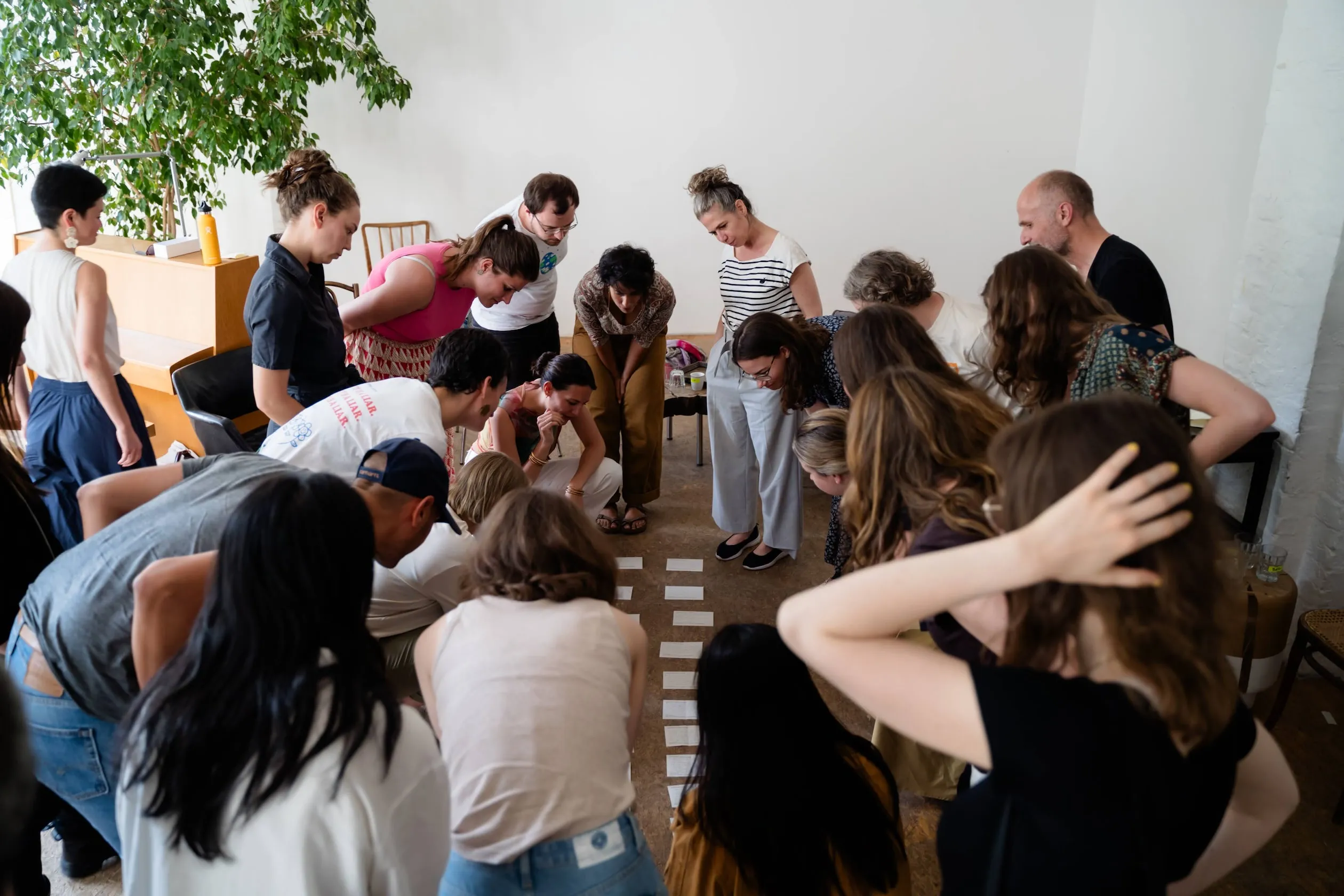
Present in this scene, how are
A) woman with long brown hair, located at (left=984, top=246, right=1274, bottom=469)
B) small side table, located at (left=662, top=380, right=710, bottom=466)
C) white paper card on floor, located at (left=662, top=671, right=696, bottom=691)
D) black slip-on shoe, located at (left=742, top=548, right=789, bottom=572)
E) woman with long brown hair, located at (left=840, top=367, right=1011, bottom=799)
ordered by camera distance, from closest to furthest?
woman with long brown hair, located at (left=840, top=367, right=1011, bottom=799)
woman with long brown hair, located at (left=984, top=246, right=1274, bottom=469)
white paper card on floor, located at (left=662, top=671, right=696, bottom=691)
black slip-on shoe, located at (left=742, top=548, right=789, bottom=572)
small side table, located at (left=662, top=380, right=710, bottom=466)

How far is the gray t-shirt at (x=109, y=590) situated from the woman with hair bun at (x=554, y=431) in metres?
1.54

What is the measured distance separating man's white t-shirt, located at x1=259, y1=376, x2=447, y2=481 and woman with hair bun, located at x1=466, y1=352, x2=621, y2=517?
690 millimetres

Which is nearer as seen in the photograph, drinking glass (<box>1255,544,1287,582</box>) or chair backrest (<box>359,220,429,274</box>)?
drinking glass (<box>1255,544,1287,582</box>)

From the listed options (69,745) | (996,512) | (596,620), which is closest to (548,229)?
(596,620)

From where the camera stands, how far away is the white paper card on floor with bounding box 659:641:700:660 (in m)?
3.29

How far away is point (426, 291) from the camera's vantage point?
3195 millimetres

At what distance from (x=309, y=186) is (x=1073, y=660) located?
257 centimetres

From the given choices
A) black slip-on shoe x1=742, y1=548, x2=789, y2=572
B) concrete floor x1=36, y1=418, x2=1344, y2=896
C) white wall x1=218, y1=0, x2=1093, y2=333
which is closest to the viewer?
concrete floor x1=36, y1=418, x2=1344, y2=896

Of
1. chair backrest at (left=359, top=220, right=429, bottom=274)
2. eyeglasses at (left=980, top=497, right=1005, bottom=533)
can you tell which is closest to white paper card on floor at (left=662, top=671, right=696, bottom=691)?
eyeglasses at (left=980, top=497, right=1005, bottom=533)

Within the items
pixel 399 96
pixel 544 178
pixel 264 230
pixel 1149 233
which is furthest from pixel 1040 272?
pixel 264 230

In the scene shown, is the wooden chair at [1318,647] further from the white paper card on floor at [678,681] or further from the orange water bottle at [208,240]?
the orange water bottle at [208,240]

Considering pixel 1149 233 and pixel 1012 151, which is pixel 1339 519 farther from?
pixel 1012 151

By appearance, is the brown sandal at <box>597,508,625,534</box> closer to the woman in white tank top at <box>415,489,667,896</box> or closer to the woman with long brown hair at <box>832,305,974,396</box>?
the woman with long brown hair at <box>832,305,974,396</box>

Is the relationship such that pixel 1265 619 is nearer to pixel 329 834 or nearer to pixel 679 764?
pixel 679 764
